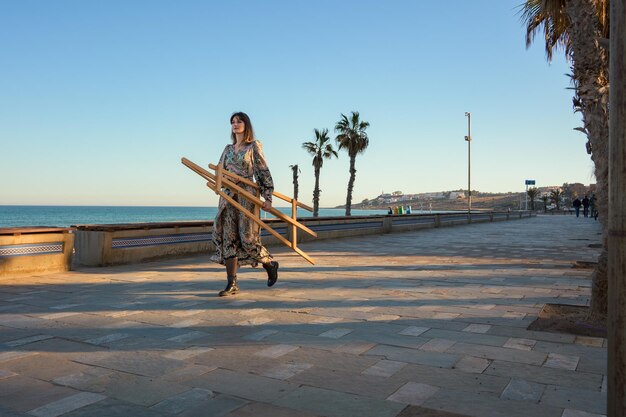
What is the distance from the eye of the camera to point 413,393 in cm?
287

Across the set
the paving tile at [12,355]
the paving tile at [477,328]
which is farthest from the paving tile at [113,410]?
the paving tile at [477,328]

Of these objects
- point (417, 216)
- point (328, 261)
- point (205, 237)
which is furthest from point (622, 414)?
point (417, 216)

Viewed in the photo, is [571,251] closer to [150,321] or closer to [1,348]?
[150,321]

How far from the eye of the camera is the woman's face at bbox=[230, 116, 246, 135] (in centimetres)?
584

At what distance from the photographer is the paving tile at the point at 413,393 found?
2.76 meters

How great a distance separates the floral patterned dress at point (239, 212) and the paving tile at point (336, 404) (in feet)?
10.2

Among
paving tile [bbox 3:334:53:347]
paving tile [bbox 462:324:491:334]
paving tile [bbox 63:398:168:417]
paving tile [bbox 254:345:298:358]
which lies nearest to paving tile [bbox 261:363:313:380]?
paving tile [bbox 254:345:298:358]

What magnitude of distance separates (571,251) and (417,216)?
11308 millimetres

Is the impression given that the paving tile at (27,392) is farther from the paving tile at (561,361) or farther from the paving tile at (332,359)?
the paving tile at (561,361)

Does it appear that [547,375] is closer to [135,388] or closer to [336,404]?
[336,404]

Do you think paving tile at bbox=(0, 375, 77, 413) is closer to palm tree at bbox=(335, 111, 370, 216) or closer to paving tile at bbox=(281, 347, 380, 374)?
paving tile at bbox=(281, 347, 380, 374)

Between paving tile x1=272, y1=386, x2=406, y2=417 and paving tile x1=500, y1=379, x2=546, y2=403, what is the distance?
666mm

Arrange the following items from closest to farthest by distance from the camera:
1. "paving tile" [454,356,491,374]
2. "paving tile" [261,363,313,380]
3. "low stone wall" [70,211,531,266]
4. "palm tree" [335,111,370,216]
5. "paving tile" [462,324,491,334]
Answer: "paving tile" [261,363,313,380] < "paving tile" [454,356,491,374] < "paving tile" [462,324,491,334] < "low stone wall" [70,211,531,266] < "palm tree" [335,111,370,216]

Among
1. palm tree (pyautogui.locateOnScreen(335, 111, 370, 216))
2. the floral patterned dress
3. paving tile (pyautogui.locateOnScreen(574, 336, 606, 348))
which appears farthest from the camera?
palm tree (pyautogui.locateOnScreen(335, 111, 370, 216))
